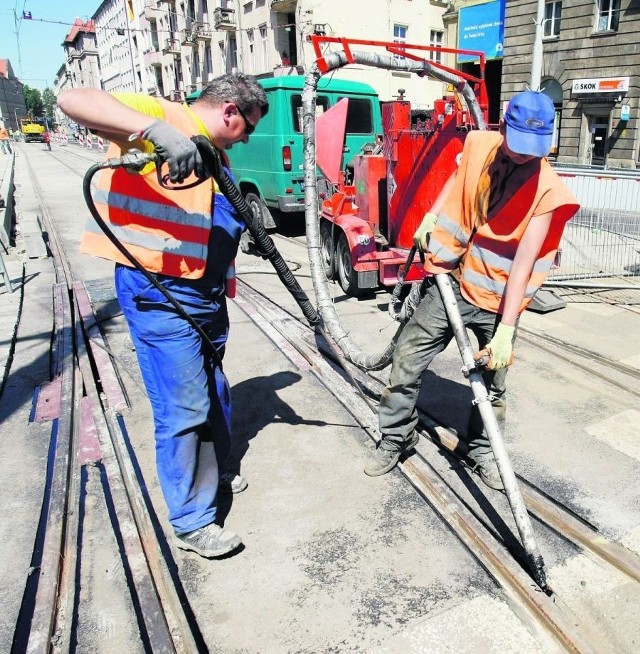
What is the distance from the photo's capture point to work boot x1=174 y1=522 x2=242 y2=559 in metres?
2.69

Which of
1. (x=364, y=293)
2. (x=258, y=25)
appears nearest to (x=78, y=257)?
(x=364, y=293)

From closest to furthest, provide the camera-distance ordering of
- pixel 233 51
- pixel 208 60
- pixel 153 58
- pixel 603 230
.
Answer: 1. pixel 603 230
2. pixel 233 51
3. pixel 208 60
4. pixel 153 58

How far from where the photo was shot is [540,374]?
4676mm

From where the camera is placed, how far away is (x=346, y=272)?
7.24 m

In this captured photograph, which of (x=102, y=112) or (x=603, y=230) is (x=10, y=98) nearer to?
(x=603, y=230)

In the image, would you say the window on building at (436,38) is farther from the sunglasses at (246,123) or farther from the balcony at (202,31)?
the sunglasses at (246,123)

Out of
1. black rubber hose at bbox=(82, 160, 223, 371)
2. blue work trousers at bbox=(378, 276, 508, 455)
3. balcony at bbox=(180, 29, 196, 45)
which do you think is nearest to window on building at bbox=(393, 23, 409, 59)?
balcony at bbox=(180, 29, 196, 45)

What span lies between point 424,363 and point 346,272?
165 inches

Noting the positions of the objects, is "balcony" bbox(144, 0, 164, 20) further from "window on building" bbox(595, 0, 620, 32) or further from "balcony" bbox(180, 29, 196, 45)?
"window on building" bbox(595, 0, 620, 32)

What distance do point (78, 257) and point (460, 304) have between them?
8.24 m

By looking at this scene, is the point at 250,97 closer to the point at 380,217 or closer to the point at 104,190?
the point at 104,190

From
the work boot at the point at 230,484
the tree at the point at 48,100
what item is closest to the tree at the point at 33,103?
the tree at the point at 48,100

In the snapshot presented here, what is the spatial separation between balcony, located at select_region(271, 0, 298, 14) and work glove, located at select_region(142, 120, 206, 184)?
28.2m

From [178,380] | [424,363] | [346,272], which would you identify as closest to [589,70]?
[346,272]
